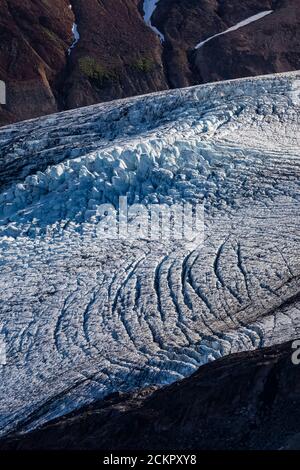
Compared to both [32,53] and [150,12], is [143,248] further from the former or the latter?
[150,12]

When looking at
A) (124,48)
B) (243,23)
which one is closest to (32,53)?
(124,48)

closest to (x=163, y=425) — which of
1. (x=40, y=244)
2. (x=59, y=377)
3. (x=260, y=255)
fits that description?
(x=59, y=377)

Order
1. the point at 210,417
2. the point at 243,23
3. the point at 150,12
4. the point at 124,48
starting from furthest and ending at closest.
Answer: the point at 150,12, the point at 243,23, the point at 124,48, the point at 210,417

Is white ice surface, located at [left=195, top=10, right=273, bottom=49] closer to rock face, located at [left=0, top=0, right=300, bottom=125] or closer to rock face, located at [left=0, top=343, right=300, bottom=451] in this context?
rock face, located at [left=0, top=0, right=300, bottom=125]

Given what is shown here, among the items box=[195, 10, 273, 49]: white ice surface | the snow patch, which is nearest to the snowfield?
the snow patch

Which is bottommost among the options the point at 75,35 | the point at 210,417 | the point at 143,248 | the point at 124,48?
the point at 210,417

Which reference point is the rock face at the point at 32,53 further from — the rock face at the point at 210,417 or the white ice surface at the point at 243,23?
the rock face at the point at 210,417
